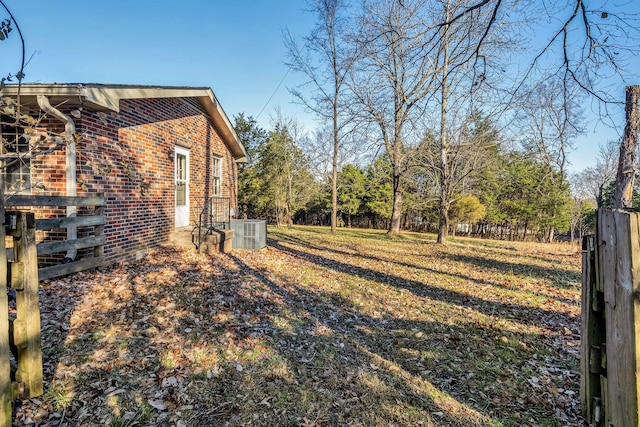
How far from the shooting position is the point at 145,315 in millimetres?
4254

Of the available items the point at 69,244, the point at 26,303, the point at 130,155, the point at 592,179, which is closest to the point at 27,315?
the point at 26,303

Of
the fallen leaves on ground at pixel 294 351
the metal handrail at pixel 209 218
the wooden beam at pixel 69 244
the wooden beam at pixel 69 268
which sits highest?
the metal handrail at pixel 209 218

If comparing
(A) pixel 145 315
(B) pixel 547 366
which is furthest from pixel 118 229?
(B) pixel 547 366

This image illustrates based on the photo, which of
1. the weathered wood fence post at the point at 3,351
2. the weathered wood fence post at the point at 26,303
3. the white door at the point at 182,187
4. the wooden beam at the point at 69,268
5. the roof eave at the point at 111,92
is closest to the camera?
the weathered wood fence post at the point at 3,351

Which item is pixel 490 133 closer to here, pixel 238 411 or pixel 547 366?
pixel 547 366

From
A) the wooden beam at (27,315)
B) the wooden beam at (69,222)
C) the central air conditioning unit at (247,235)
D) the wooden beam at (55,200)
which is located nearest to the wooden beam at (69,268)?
the wooden beam at (69,222)

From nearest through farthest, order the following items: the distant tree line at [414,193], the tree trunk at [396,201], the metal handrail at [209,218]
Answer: the metal handrail at [209,218] < the tree trunk at [396,201] < the distant tree line at [414,193]

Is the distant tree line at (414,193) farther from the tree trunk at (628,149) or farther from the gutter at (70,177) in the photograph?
the gutter at (70,177)

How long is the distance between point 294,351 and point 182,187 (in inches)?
288

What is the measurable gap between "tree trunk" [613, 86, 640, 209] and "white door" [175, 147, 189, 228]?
37.1 feet

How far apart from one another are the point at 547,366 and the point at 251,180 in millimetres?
24886

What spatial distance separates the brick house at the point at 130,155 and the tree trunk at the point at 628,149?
10.4m

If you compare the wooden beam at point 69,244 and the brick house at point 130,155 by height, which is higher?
the brick house at point 130,155

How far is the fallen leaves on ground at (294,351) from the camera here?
9.05 ft
